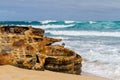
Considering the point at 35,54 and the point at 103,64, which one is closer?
the point at 35,54

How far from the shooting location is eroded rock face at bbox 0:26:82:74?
735 centimetres

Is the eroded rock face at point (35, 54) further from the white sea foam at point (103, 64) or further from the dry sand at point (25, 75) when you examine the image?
the white sea foam at point (103, 64)

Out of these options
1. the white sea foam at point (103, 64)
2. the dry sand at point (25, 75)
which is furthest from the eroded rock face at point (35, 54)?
the white sea foam at point (103, 64)

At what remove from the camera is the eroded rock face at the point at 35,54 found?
7.35 meters

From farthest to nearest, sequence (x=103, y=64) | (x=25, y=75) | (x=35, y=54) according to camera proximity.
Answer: (x=103, y=64), (x=35, y=54), (x=25, y=75)

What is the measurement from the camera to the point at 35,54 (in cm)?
746

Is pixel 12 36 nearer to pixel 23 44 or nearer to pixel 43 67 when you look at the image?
pixel 23 44

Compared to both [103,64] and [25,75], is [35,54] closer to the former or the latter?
[25,75]

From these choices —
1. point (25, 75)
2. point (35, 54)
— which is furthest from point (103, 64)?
point (25, 75)

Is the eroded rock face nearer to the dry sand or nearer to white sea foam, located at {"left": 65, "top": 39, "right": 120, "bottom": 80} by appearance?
the dry sand

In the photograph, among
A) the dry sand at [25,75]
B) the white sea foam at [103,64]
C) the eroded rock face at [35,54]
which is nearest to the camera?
the dry sand at [25,75]

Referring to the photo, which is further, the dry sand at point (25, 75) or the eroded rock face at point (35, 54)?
the eroded rock face at point (35, 54)

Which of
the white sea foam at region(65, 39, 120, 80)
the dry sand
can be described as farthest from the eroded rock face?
the white sea foam at region(65, 39, 120, 80)

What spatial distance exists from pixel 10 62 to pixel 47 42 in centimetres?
130
